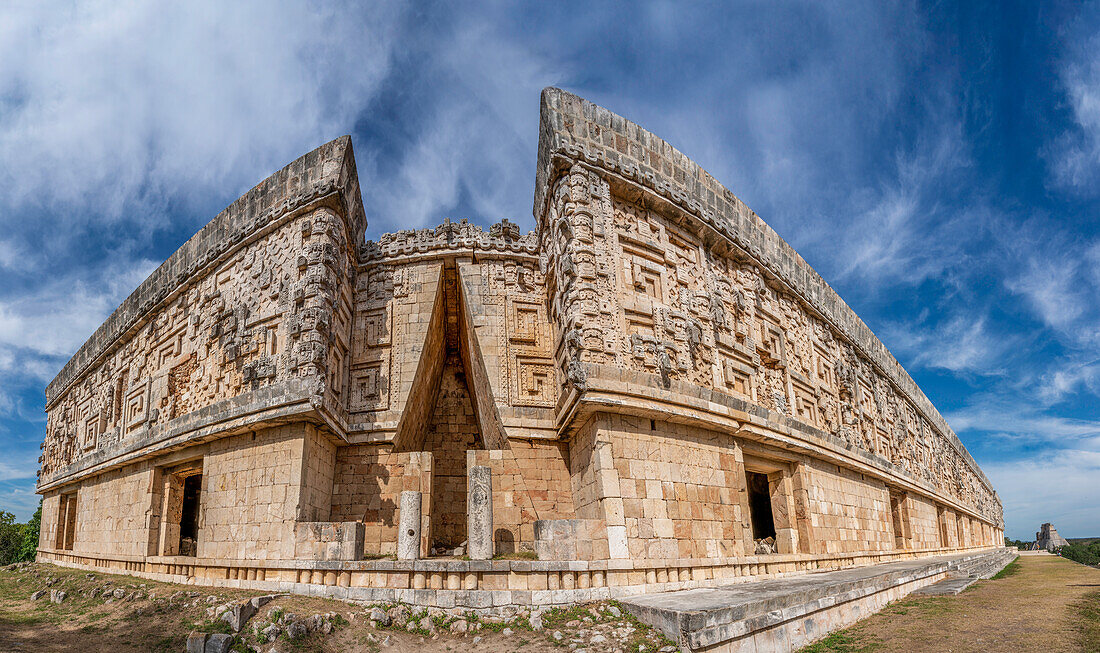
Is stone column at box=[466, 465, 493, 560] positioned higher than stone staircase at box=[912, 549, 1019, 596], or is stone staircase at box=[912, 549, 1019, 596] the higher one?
stone column at box=[466, 465, 493, 560]

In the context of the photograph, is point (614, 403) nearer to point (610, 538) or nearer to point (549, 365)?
point (610, 538)

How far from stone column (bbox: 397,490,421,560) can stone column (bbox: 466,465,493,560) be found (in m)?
0.72

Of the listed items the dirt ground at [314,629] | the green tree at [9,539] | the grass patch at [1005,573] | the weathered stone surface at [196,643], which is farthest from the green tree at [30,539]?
the grass patch at [1005,573]

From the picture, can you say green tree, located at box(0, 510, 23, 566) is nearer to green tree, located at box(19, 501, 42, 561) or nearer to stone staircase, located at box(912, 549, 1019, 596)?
green tree, located at box(19, 501, 42, 561)

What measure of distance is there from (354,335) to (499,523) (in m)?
4.94

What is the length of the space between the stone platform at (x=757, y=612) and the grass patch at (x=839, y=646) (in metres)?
0.10

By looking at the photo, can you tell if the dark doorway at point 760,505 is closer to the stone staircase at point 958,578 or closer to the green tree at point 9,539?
the stone staircase at point 958,578

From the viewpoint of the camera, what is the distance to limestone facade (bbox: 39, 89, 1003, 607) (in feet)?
30.4

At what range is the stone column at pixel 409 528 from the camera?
8.41 m

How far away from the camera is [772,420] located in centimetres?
1187

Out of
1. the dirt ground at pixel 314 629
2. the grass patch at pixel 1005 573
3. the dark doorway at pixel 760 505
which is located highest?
the dark doorway at pixel 760 505

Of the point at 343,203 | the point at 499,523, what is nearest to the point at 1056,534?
the point at 499,523

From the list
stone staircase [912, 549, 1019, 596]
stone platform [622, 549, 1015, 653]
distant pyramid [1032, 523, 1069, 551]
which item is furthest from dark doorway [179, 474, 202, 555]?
distant pyramid [1032, 523, 1069, 551]

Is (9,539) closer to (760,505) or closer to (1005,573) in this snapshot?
(760,505)
